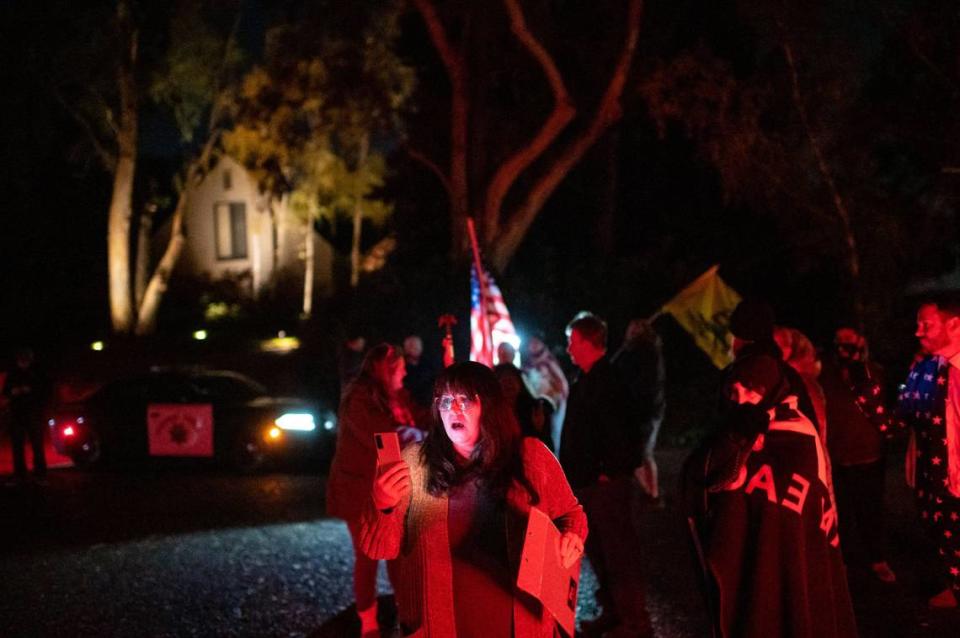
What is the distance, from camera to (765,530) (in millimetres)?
4355

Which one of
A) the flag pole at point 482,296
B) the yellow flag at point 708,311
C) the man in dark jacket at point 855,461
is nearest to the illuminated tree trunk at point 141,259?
the yellow flag at point 708,311

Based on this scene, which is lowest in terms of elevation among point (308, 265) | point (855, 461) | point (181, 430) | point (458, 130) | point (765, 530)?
point (181, 430)

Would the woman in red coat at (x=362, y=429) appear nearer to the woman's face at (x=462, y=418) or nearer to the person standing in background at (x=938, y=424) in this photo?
the woman's face at (x=462, y=418)

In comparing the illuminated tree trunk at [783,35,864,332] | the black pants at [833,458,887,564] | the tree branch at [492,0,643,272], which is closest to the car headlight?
the tree branch at [492,0,643,272]

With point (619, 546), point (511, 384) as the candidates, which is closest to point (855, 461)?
point (619, 546)

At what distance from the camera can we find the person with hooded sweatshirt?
4355mm

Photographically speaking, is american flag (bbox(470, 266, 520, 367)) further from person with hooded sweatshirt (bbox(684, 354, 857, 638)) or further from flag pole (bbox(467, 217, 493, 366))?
person with hooded sweatshirt (bbox(684, 354, 857, 638))

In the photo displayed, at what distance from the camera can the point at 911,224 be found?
671 inches

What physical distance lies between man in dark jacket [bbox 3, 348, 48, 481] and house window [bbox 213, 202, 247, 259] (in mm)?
25185

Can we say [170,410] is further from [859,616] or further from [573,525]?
[573,525]

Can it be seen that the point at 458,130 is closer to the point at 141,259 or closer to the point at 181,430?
the point at 181,430

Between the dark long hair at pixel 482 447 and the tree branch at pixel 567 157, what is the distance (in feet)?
43.5

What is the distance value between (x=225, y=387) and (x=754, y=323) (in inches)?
421

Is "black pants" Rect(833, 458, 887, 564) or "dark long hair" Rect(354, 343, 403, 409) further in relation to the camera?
"black pants" Rect(833, 458, 887, 564)
